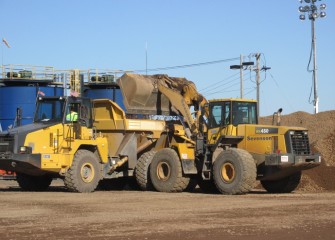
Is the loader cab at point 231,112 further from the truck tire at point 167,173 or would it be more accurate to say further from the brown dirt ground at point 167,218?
the brown dirt ground at point 167,218

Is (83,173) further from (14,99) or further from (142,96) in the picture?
(14,99)

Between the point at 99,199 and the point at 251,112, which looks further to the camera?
the point at 251,112

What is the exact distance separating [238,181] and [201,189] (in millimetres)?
3383

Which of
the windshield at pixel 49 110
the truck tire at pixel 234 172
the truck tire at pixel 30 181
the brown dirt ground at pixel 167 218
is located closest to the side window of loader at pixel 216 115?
the truck tire at pixel 234 172

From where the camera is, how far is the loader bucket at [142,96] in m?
23.0

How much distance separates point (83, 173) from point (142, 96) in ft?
12.6

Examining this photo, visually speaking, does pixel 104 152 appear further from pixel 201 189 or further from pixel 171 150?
pixel 201 189

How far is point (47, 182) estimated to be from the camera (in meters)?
22.9

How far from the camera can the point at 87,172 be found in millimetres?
21250

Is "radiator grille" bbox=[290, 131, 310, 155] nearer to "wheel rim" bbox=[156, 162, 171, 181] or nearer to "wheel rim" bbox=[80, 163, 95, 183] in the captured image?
"wheel rim" bbox=[156, 162, 171, 181]

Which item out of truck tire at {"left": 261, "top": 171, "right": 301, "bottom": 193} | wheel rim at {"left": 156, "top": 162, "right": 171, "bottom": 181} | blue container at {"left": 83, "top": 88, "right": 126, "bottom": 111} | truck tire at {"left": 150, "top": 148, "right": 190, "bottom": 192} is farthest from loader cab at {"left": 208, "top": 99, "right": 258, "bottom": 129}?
blue container at {"left": 83, "top": 88, "right": 126, "bottom": 111}

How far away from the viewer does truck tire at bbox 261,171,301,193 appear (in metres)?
21.8

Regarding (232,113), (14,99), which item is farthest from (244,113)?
(14,99)

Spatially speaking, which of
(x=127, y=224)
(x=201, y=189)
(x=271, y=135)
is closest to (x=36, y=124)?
(x=201, y=189)
